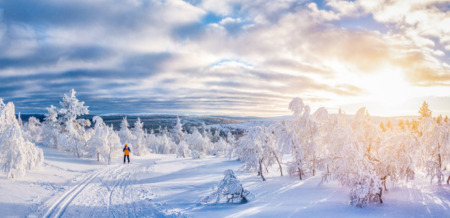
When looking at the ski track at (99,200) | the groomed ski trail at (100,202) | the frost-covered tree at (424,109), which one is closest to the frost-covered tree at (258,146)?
the groomed ski trail at (100,202)

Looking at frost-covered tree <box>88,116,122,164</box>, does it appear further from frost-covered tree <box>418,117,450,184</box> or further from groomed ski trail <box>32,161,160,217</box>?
frost-covered tree <box>418,117,450,184</box>

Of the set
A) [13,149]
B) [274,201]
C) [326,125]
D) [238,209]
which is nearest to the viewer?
[238,209]

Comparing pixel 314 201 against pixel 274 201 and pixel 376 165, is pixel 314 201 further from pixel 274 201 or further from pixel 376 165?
pixel 376 165

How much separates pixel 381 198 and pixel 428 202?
1.91 m

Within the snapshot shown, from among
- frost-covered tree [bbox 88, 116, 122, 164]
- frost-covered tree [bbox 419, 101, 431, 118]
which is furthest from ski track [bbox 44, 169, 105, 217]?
frost-covered tree [bbox 419, 101, 431, 118]

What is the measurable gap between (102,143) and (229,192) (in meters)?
21.0

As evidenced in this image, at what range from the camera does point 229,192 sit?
11.3 meters

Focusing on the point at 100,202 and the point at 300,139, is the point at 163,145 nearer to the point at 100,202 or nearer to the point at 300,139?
the point at 300,139

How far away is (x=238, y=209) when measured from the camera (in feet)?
34.3

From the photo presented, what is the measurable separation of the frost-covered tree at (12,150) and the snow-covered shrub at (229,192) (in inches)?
458

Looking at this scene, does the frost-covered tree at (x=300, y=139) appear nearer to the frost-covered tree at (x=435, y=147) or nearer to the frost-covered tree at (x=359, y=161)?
the frost-covered tree at (x=359, y=161)

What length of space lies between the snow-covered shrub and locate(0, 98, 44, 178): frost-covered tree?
458 inches

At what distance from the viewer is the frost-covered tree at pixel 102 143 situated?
85.1 ft

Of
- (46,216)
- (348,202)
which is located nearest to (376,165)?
(348,202)
